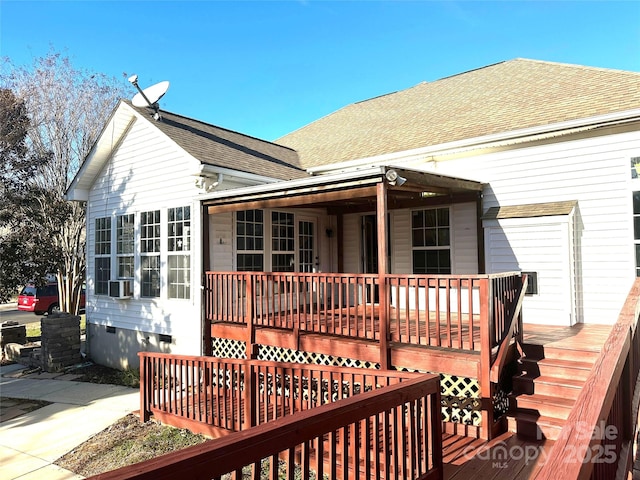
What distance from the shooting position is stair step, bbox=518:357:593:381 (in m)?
4.89

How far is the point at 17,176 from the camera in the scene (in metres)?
12.5

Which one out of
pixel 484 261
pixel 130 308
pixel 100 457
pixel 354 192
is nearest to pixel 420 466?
pixel 354 192

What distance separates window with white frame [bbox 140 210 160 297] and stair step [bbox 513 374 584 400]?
749 centimetres

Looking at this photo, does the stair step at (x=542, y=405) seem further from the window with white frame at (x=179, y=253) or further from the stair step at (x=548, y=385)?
the window with white frame at (x=179, y=253)

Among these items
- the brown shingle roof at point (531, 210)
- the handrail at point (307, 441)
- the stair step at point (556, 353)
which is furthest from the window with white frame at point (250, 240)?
the handrail at point (307, 441)

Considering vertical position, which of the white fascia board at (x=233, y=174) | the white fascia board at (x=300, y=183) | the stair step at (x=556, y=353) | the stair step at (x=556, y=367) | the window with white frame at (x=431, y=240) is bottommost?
the stair step at (x=556, y=367)

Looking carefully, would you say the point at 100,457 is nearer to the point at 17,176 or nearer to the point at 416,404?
the point at 416,404

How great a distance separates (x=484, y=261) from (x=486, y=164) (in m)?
2.00

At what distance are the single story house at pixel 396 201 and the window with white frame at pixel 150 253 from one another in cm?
4

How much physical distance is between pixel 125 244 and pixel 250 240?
3438 mm

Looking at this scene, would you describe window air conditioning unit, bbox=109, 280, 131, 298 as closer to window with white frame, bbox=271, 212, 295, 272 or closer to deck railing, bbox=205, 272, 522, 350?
deck railing, bbox=205, 272, 522, 350

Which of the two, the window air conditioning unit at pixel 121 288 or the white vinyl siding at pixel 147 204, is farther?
the window air conditioning unit at pixel 121 288

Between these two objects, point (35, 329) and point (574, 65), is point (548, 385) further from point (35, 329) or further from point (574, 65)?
point (35, 329)

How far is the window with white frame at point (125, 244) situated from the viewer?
394 inches
